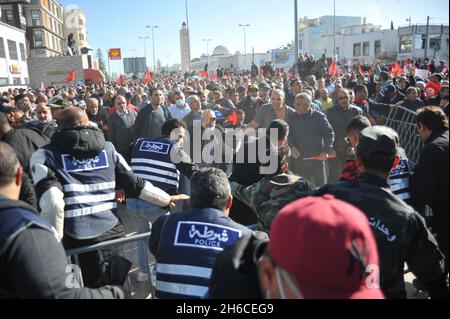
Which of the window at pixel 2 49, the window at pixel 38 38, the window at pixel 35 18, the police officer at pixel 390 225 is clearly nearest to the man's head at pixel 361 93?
the police officer at pixel 390 225

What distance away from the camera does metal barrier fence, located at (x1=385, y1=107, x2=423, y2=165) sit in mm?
6700

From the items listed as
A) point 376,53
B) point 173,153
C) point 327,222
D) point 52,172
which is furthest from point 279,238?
point 376,53

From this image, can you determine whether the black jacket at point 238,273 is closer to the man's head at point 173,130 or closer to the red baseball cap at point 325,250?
the red baseball cap at point 325,250

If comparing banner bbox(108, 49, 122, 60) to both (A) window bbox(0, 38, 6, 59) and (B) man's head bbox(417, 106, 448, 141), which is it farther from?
(B) man's head bbox(417, 106, 448, 141)

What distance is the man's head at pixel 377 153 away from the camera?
2471 millimetres

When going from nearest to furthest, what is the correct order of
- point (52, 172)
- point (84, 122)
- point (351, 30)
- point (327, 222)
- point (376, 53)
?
1. point (327, 222)
2. point (52, 172)
3. point (84, 122)
4. point (376, 53)
5. point (351, 30)

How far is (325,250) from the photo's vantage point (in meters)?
1.23

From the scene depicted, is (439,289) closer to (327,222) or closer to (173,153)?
(327,222)

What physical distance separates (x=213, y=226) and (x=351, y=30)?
108189mm

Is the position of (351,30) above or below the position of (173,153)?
above
